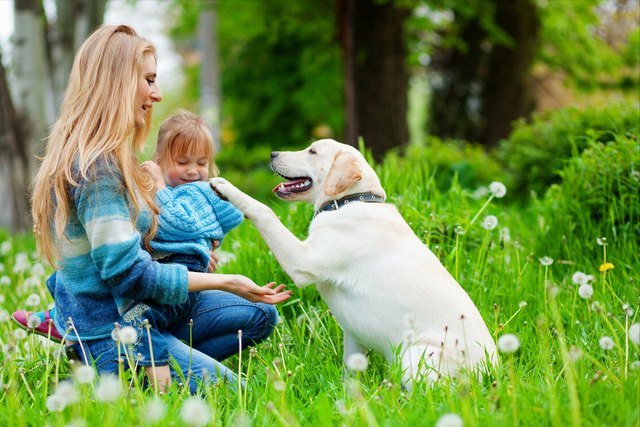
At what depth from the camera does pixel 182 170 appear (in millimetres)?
2828

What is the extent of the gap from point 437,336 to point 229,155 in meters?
11.1

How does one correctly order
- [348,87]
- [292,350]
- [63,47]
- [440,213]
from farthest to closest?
[348,87] → [63,47] → [440,213] → [292,350]

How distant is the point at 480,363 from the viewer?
8.07 ft

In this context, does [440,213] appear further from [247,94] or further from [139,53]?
[247,94]

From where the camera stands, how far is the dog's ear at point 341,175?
2.78 m

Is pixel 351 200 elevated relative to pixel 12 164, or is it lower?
elevated

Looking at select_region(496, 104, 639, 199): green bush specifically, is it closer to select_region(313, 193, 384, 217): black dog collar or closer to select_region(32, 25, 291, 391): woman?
select_region(313, 193, 384, 217): black dog collar

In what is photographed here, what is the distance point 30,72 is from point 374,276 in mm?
7268

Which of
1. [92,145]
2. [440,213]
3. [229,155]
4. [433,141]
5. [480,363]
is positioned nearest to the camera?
[92,145]

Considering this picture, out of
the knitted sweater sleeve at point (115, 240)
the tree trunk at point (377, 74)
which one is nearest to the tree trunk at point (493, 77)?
the tree trunk at point (377, 74)

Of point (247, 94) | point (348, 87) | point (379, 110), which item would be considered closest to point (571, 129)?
point (379, 110)

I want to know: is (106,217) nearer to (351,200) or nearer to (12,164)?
(351,200)

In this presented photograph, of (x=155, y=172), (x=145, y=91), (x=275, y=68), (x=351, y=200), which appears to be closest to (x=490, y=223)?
(x=351, y=200)

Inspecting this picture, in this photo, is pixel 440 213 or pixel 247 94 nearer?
pixel 440 213
